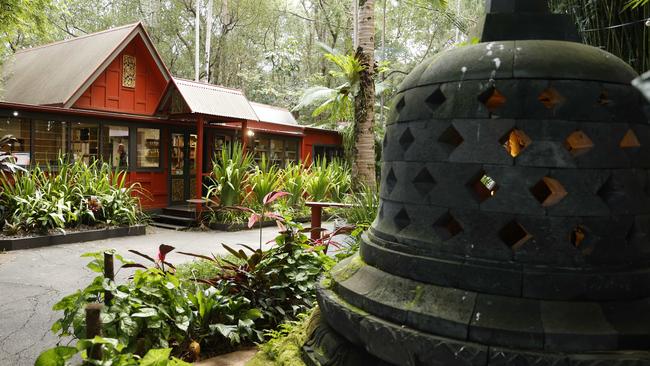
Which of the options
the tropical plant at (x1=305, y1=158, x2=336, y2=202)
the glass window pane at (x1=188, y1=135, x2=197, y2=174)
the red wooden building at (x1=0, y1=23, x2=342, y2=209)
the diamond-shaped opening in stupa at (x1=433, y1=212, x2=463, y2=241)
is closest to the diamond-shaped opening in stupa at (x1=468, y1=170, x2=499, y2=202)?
the diamond-shaped opening in stupa at (x1=433, y1=212, x2=463, y2=241)

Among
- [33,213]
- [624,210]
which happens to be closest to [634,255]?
[624,210]

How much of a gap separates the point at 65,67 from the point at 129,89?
2634 millimetres

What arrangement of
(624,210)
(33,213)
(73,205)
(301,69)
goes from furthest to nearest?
(301,69)
(73,205)
(33,213)
(624,210)

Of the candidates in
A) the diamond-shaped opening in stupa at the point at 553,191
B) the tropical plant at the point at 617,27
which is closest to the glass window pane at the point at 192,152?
the tropical plant at the point at 617,27

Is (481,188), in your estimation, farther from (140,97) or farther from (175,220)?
(140,97)

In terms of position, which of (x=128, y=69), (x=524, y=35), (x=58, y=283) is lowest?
(x=58, y=283)

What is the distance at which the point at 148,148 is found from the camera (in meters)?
14.0

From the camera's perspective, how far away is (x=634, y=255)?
1754 mm

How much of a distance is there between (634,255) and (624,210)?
0.61 ft

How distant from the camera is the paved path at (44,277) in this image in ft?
13.8

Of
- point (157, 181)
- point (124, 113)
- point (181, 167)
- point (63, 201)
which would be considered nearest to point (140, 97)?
point (124, 113)

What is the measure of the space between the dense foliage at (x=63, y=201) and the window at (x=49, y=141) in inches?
51.2

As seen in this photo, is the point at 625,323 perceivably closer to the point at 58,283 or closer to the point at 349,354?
the point at 349,354

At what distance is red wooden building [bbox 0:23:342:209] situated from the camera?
11992mm
